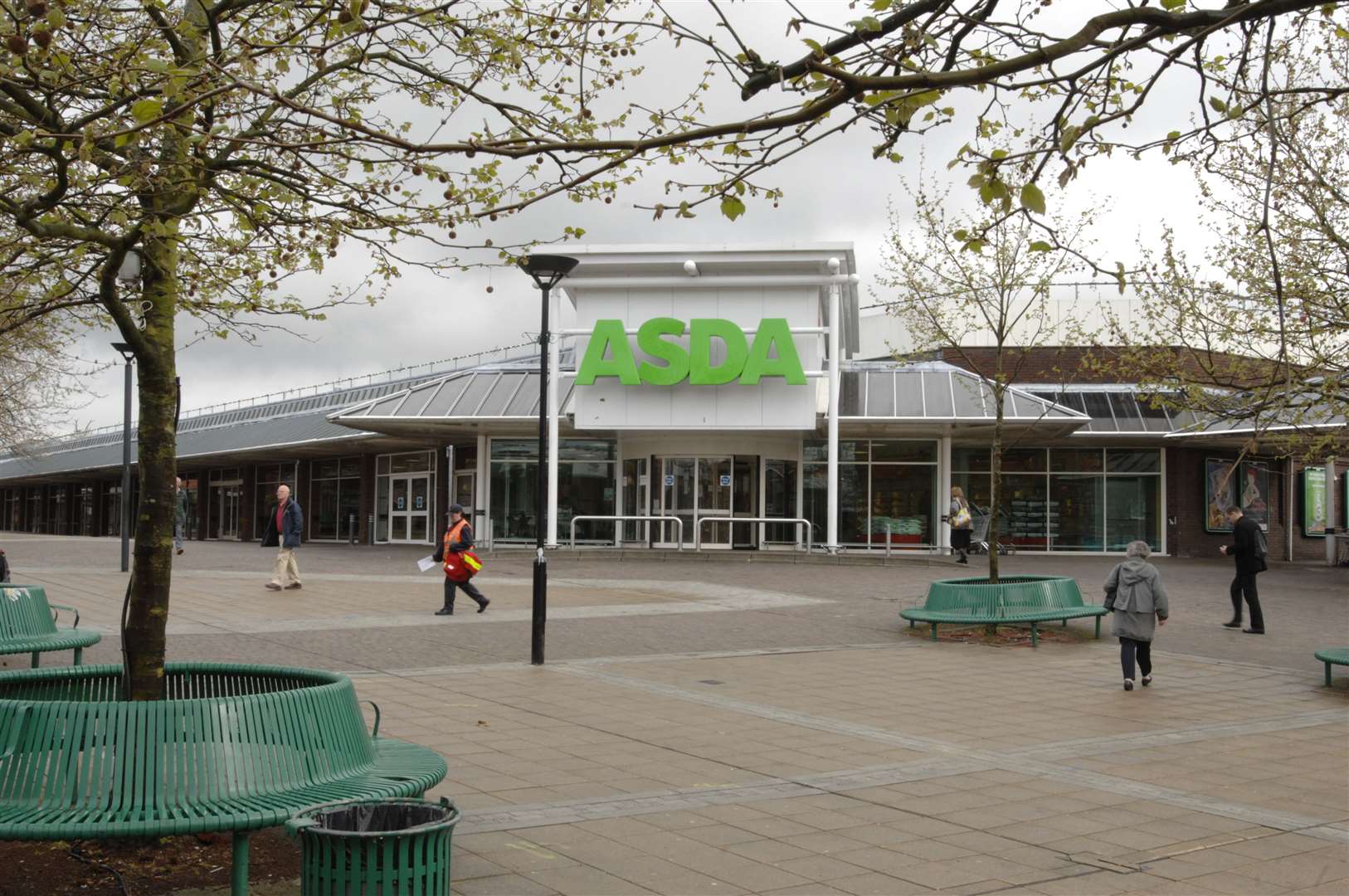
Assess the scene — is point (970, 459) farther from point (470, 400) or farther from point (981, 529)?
point (470, 400)

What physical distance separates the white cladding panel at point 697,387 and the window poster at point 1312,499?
1470 cm

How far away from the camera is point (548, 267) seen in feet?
39.9

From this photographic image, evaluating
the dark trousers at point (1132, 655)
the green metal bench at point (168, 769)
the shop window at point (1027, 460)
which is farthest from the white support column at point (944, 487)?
the green metal bench at point (168, 769)

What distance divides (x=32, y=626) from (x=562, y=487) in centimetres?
2075

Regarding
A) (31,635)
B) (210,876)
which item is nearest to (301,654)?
(31,635)

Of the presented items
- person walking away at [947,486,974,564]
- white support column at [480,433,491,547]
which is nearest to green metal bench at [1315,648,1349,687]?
person walking away at [947,486,974,564]

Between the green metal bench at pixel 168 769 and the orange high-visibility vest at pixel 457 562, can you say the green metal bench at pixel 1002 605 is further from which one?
the green metal bench at pixel 168 769

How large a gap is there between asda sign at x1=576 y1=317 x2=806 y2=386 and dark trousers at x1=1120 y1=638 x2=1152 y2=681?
1649 centimetres

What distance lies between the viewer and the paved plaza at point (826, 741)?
5.72 m

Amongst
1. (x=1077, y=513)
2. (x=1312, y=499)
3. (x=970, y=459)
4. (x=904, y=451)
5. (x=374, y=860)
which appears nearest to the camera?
(x=374, y=860)

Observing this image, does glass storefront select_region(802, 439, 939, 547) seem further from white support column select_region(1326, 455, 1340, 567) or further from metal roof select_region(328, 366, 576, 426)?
white support column select_region(1326, 455, 1340, 567)

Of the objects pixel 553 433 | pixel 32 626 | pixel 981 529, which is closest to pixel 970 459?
pixel 981 529

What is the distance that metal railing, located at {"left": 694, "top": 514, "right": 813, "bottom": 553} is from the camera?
86.1 ft

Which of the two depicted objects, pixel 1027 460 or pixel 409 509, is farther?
pixel 409 509
